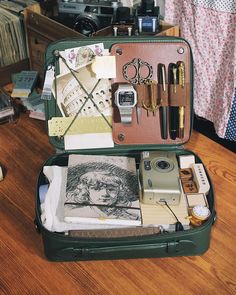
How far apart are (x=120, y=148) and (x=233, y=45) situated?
60cm

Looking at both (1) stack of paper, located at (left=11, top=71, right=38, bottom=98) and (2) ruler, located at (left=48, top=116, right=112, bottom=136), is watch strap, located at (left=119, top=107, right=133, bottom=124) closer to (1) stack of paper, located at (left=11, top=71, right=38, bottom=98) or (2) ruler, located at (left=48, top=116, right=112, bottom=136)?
(2) ruler, located at (left=48, top=116, right=112, bottom=136)

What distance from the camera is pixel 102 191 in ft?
3.86

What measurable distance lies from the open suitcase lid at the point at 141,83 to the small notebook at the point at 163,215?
0.81ft

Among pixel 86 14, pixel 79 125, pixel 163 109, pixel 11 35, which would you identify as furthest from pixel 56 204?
pixel 11 35

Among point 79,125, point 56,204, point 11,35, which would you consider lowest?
point 56,204

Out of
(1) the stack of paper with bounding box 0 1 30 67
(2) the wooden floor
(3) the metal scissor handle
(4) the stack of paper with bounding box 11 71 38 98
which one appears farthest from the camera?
(1) the stack of paper with bounding box 0 1 30 67

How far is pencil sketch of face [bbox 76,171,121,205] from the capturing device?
1.16 m

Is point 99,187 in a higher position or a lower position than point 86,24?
lower

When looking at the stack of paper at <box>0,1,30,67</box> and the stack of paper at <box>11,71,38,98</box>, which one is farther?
the stack of paper at <box>0,1,30,67</box>

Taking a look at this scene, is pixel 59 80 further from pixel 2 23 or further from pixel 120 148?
pixel 2 23

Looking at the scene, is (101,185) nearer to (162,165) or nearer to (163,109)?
(162,165)

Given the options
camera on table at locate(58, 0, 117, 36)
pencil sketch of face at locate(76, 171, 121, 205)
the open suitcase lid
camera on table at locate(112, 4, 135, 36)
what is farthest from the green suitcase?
camera on table at locate(58, 0, 117, 36)

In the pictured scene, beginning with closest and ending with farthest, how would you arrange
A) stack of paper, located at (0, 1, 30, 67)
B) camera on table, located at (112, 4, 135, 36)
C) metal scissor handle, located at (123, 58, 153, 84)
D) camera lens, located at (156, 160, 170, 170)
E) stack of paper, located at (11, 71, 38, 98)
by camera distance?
camera lens, located at (156, 160, 170, 170) < metal scissor handle, located at (123, 58, 153, 84) < camera on table, located at (112, 4, 135, 36) < stack of paper, located at (11, 71, 38, 98) < stack of paper, located at (0, 1, 30, 67)

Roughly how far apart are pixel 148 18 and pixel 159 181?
0.65m
